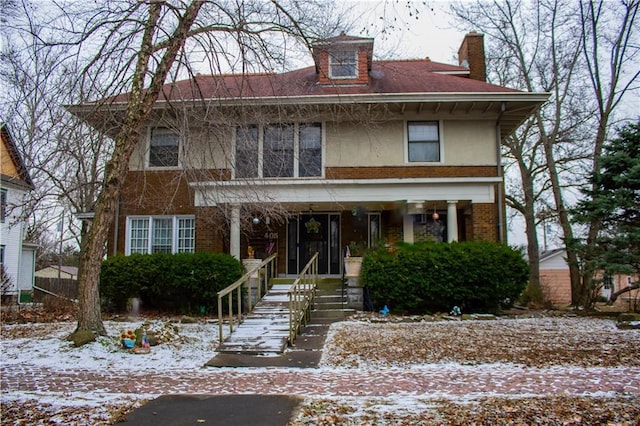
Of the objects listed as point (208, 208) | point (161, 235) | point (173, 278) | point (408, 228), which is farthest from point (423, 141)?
point (161, 235)

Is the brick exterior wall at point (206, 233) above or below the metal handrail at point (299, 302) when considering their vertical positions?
above

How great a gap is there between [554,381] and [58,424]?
5.67 meters

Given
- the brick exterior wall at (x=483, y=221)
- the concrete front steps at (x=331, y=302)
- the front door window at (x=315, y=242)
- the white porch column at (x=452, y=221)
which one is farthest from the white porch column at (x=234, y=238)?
the brick exterior wall at (x=483, y=221)

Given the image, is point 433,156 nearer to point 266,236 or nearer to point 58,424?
point 266,236

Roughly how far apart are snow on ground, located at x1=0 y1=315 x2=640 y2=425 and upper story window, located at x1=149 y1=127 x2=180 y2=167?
5166 millimetres

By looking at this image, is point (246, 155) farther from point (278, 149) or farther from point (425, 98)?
point (425, 98)

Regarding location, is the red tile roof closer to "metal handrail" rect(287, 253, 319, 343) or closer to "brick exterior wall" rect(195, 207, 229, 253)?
"brick exterior wall" rect(195, 207, 229, 253)

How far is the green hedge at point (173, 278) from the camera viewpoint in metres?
13.2

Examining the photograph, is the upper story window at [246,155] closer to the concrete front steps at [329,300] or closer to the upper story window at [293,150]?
the upper story window at [293,150]

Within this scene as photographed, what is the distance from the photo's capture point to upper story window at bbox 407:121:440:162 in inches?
589

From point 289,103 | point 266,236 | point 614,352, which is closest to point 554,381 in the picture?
point 614,352

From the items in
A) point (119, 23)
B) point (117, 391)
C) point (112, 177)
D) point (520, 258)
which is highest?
point (119, 23)

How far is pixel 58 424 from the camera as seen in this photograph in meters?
4.81

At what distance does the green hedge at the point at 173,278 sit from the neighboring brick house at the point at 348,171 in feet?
3.91
